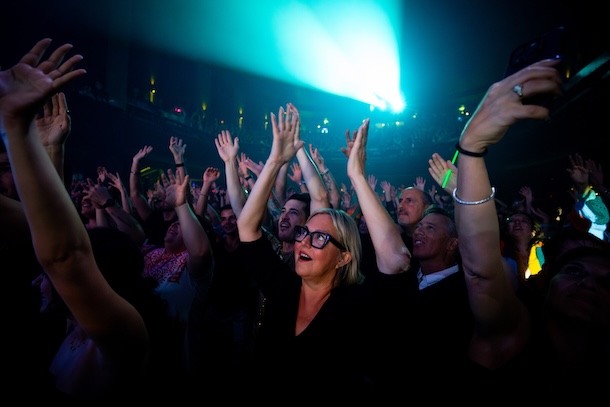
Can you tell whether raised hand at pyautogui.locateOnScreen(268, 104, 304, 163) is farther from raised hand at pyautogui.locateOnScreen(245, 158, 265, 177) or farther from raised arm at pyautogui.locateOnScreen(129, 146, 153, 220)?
raised arm at pyautogui.locateOnScreen(129, 146, 153, 220)

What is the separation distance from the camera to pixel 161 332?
1919mm

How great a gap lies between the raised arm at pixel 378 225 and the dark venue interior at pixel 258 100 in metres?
6.93

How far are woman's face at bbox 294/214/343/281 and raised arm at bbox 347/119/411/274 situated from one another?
30cm

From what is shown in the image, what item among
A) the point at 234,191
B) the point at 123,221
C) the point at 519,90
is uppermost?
the point at 519,90

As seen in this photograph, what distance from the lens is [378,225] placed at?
200cm

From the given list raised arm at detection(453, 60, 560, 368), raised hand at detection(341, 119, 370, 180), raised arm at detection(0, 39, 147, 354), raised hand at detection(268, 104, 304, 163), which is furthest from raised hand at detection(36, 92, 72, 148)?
raised arm at detection(453, 60, 560, 368)

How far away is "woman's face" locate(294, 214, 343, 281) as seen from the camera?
211cm

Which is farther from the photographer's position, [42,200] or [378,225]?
[378,225]

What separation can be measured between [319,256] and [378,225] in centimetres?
45

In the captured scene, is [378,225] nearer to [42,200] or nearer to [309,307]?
[309,307]

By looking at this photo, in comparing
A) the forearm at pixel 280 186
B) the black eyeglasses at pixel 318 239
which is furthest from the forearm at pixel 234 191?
the forearm at pixel 280 186

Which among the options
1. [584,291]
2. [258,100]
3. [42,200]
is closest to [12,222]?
[42,200]

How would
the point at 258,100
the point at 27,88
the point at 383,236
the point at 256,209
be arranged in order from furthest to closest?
the point at 258,100 < the point at 256,209 < the point at 383,236 < the point at 27,88

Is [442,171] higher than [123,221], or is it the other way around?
[442,171]
